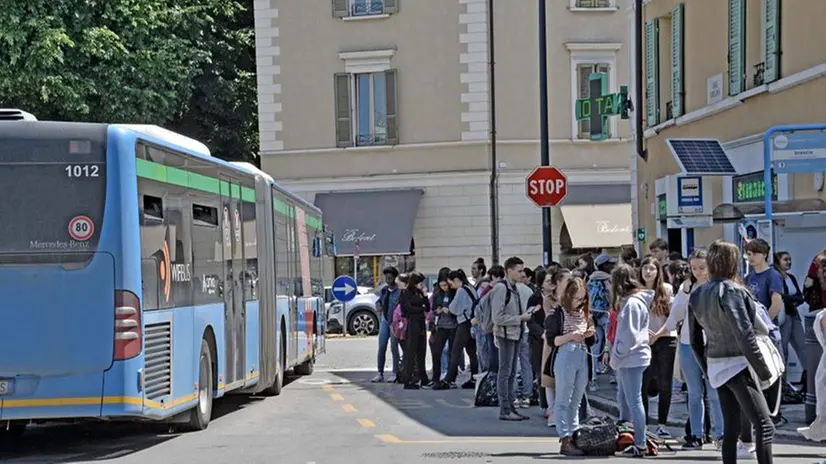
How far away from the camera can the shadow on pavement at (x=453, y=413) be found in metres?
14.5

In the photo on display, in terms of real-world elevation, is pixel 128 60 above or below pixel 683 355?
above

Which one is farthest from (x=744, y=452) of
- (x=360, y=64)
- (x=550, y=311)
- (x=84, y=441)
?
(x=360, y=64)

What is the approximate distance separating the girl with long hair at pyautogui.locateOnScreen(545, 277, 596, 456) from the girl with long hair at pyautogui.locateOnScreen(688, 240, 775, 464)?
230 centimetres

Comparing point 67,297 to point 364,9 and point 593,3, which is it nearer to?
point 364,9

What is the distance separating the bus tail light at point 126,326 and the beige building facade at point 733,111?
23.1ft

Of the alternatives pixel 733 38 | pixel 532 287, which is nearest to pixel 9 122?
pixel 532 287

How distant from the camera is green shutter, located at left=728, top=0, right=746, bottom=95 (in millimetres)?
21750

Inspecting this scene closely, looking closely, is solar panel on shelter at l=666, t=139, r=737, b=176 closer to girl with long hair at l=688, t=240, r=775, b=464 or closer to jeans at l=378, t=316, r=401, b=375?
jeans at l=378, t=316, r=401, b=375

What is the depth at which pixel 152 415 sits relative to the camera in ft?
40.3

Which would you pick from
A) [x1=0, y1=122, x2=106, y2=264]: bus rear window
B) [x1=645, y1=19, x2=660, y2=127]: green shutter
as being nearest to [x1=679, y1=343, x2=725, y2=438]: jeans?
[x1=0, y1=122, x2=106, y2=264]: bus rear window

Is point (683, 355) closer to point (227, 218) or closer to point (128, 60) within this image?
point (227, 218)

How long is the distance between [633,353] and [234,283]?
5552 millimetres

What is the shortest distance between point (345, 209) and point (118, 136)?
88.4 feet

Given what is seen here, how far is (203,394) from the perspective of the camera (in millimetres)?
14414
